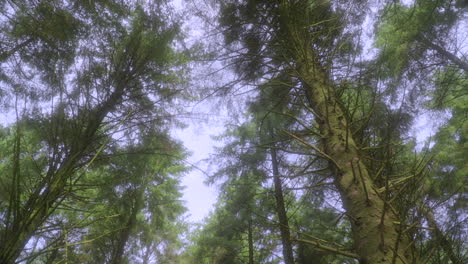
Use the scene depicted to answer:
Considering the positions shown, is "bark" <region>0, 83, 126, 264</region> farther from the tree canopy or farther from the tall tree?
the tall tree

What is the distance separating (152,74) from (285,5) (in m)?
3.09

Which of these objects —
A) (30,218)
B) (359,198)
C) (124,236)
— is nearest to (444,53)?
(359,198)

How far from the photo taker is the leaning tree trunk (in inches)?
62.1

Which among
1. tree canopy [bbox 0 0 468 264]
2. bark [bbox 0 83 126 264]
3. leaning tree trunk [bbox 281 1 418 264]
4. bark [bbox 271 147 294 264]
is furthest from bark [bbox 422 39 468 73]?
bark [bbox 0 83 126 264]

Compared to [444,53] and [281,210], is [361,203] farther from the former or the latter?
[444,53]

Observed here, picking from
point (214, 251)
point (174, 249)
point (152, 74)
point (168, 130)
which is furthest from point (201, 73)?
point (174, 249)

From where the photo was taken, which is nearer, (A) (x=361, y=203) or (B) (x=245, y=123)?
(A) (x=361, y=203)

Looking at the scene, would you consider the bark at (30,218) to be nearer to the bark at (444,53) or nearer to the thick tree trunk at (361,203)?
the thick tree trunk at (361,203)

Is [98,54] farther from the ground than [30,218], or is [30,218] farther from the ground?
[98,54]

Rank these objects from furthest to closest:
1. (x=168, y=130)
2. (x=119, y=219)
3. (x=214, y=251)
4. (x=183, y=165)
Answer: (x=183, y=165), (x=214, y=251), (x=119, y=219), (x=168, y=130)

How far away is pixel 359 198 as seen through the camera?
6.22 ft

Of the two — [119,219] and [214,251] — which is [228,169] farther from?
[119,219]

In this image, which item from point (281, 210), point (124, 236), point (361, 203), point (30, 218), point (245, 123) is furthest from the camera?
point (245, 123)

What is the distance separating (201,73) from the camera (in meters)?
5.34
